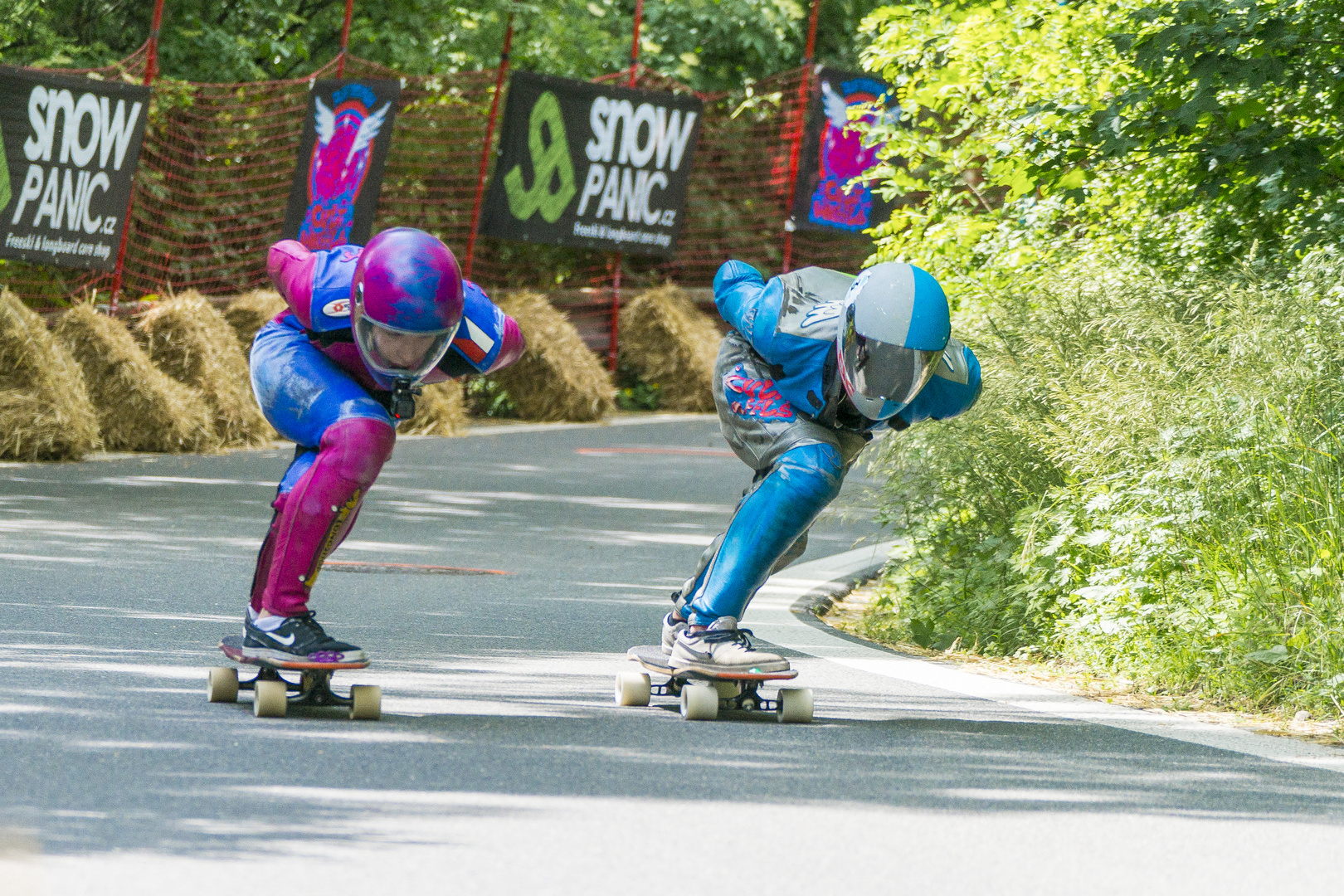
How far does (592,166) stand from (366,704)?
15.5 m

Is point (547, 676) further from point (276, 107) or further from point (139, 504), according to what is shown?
point (276, 107)

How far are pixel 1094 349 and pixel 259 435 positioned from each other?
912 cm

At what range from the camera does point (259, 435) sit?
1552 cm

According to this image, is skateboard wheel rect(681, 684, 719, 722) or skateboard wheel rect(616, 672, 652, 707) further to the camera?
skateboard wheel rect(616, 672, 652, 707)

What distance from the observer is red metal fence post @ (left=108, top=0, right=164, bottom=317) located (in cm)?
1589

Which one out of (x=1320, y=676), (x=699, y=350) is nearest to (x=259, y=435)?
(x=699, y=350)

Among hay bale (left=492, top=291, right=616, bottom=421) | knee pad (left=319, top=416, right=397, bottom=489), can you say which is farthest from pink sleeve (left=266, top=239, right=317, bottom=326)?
hay bale (left=492, top=291, right=616, bottom=421)

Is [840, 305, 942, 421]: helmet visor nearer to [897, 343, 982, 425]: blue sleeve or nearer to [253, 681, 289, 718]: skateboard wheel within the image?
[897, 343, 982, 425]: blue sleeve

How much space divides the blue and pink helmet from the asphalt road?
112 cm

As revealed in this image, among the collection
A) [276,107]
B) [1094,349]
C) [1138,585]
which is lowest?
[1138,585]

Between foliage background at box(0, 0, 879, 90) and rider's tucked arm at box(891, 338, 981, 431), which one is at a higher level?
foliage background at box(0, 0, 879, 90)

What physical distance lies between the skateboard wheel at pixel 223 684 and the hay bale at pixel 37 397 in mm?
8342

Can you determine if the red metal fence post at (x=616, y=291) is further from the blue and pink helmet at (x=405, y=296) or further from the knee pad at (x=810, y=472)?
the blue and pink helmet at (x=405, y=296)

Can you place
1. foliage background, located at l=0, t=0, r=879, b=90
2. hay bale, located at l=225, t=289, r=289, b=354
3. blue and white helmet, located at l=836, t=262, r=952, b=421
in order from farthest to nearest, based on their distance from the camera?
foliage background, located at l=0, t=0, r=879, b=90, hay bale, located at l=225, t=289, r=289, b=354, blue and white helmet, located at l=836, t=262, r=952, b=421
